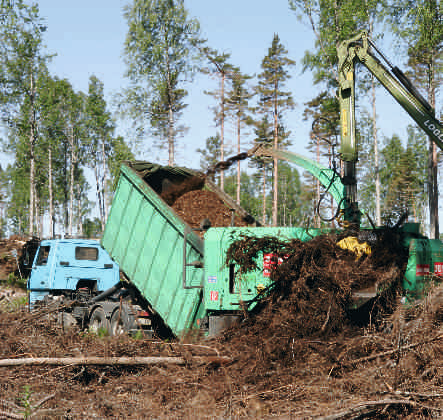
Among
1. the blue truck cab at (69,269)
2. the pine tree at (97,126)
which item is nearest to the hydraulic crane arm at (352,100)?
the blue truck cab at (69,269)

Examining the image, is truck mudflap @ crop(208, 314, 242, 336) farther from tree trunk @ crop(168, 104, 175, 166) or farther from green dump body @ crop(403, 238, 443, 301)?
tree trunk @ crop(168, 104, 175, 166)

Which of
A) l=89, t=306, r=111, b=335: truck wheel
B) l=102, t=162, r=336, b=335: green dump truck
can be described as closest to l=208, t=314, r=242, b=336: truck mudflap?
l=102, t=162, r=336, b=335: green dump truck

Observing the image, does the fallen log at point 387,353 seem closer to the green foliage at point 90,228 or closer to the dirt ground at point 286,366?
the dirt ground at point 286,366

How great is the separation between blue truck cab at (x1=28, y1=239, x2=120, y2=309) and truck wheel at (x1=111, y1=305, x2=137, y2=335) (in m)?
3.94

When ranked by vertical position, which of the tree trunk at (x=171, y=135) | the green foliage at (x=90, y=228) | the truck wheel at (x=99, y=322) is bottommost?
the truck wheel at (x=99, y=322)

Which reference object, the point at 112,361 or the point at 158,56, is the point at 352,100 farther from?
the point at 158,56

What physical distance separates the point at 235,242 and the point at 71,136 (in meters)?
42.6

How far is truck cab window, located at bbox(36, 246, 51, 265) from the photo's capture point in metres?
14.8

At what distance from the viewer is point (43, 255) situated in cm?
1486

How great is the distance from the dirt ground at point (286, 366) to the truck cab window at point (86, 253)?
22.6ft

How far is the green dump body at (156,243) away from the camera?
8.70 meters

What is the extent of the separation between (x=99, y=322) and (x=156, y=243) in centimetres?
291

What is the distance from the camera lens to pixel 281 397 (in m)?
5.83

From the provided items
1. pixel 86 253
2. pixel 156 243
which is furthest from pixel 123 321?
pixel 86 253
